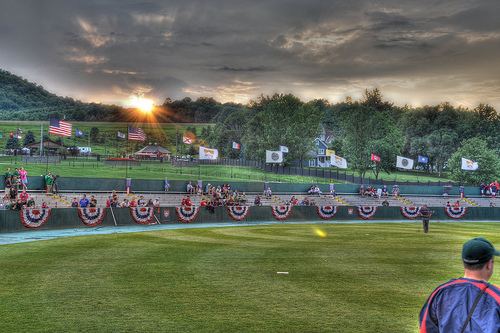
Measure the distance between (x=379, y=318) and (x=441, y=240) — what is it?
1557cm

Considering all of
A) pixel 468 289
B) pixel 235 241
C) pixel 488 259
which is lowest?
pixel 235 241

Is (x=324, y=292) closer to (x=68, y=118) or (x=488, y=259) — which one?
(x=488, y=259)

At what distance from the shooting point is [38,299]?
403 inches

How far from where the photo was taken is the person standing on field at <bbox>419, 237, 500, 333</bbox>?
157 inches

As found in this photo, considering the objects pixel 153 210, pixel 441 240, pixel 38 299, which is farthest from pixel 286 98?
pixel 38 299

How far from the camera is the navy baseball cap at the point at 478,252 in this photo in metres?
4.07

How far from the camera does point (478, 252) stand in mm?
4090

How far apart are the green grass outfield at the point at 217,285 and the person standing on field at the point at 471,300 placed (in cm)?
436

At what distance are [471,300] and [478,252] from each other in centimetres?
44

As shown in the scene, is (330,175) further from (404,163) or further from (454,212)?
(454,212)

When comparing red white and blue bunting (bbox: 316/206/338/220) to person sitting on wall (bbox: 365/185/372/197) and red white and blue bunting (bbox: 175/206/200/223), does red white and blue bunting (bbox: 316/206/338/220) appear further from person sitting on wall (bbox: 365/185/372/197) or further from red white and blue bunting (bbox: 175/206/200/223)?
person sitting on wall (bbox: 365/185/372/197)

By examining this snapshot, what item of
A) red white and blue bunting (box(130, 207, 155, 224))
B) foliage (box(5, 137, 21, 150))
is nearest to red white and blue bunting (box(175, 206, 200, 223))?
red white and blue bunting (box(130, 207, 155, 224))

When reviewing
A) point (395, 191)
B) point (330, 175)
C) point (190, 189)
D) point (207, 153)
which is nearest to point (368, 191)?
point (395, 191)

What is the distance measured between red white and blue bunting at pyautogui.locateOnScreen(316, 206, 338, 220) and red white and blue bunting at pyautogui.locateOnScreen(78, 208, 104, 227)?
1859cm
